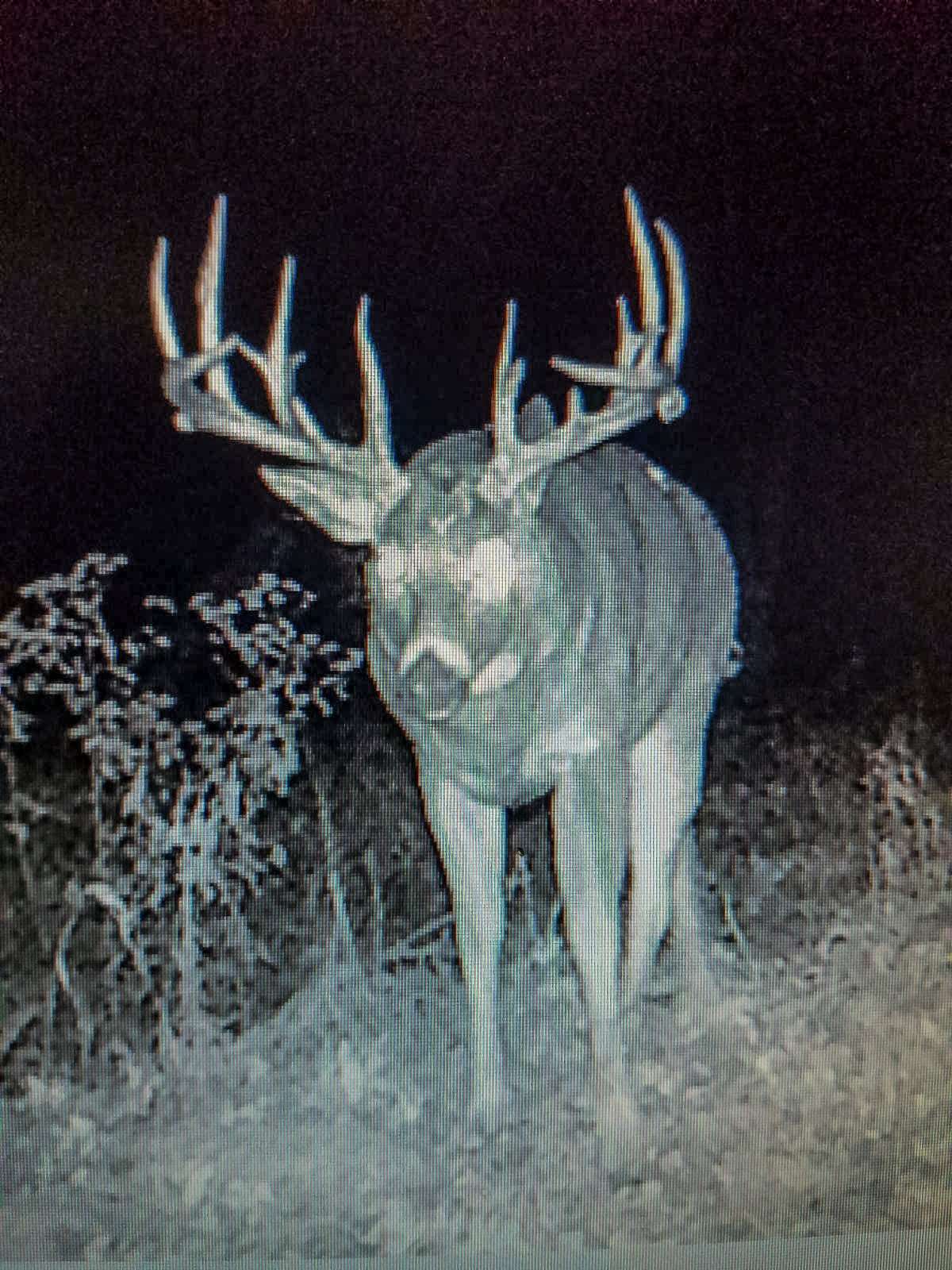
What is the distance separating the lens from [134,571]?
240 centimetres

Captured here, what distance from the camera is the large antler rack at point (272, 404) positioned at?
2.28m

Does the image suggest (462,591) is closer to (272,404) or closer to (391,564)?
(391,564)

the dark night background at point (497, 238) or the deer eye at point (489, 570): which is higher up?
the dark night background at point (497, 238)

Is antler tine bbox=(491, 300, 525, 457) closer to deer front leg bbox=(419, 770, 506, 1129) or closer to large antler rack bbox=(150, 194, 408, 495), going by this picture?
large antler rack bbox=(150, 194, 408, 495)

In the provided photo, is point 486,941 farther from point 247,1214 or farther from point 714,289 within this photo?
point 714,289

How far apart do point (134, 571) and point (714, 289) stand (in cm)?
100

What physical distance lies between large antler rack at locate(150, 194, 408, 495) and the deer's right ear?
1cm

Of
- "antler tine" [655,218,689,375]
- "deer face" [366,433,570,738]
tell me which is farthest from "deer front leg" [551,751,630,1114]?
"antler tine" [655,218,689,375]

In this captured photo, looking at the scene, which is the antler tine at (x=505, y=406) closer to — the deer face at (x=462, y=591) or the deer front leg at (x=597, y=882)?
the deer face at (x=462, y=591)

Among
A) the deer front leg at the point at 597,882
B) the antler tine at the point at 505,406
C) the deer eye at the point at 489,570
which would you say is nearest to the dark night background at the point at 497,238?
the antler tine at the point at 505,406

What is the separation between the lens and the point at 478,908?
2422mm

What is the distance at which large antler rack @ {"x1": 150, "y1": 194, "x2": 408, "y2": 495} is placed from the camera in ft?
7.47

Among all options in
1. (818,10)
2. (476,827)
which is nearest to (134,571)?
(476,827)

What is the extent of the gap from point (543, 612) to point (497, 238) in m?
0.61
